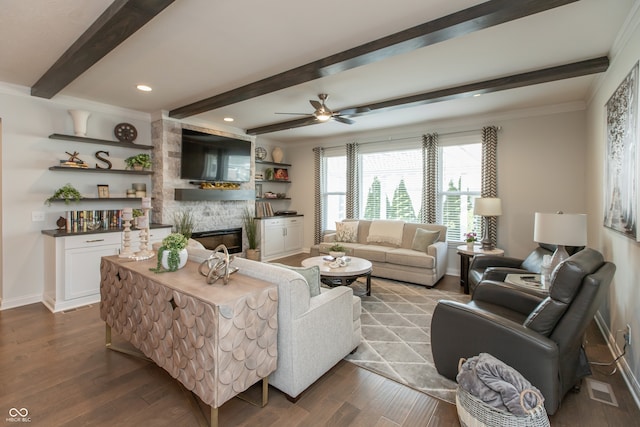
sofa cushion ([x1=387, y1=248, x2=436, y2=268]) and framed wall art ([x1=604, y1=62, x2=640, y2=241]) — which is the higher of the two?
framed wall art ([x1=604, y1=62, x2=640, y2=241])

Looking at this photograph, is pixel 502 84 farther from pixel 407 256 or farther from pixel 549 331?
pixel 549 331

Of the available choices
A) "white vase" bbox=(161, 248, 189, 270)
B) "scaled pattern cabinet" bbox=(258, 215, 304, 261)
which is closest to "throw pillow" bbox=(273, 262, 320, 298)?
"white vase" bbox=(161, 248, 189, 270)

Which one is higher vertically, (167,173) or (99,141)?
(99,141)

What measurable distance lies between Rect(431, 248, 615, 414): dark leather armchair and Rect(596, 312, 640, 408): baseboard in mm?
295

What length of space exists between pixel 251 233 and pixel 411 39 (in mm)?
4489

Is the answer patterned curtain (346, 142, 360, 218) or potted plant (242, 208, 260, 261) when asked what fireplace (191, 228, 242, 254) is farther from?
patterned curtain (346, 142, 360, 218)

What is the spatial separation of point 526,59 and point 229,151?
450 cm

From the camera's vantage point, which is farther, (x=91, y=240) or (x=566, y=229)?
(x=91, y=240)

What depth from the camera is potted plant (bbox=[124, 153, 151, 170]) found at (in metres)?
4.46

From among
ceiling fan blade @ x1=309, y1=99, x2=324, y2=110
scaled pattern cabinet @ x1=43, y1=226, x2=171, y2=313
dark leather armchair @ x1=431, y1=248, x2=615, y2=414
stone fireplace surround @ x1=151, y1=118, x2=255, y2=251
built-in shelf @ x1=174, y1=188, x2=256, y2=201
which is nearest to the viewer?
dark leather armchair @ x1=431, y1=248, x2=615, y2=414

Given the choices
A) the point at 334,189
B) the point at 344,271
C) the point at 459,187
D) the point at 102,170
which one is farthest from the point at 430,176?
the point at 102,170

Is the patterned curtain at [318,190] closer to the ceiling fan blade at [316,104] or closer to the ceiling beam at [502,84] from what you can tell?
the ceiling beam at [502,84]

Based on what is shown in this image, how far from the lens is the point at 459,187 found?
5.12 metres

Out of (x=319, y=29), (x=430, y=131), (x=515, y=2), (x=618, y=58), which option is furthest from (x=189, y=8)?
(x=430, y=131)
